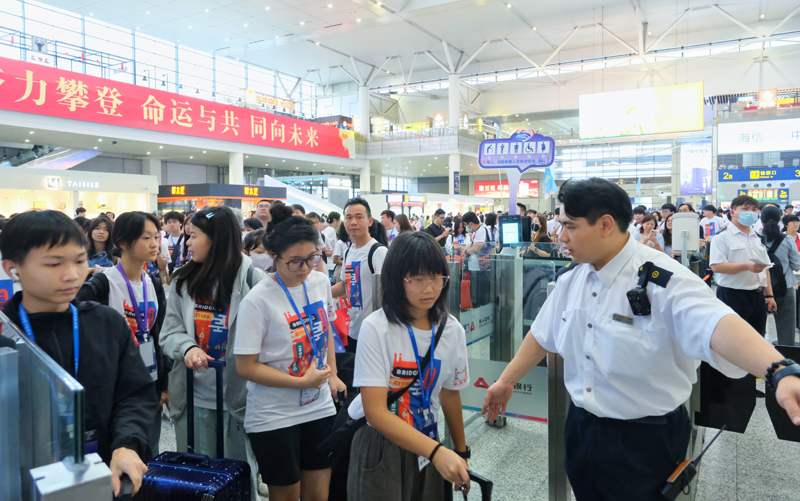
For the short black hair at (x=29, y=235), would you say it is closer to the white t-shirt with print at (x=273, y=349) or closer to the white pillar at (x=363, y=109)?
the white t-shirt with print at (x=273, y=349)

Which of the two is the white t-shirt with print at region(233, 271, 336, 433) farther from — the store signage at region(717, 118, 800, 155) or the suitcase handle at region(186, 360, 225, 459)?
the store signage at region(717, 118, 800, 155)

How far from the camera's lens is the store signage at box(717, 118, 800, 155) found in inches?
585

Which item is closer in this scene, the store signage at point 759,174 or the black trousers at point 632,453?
the black trousers at point 632,453

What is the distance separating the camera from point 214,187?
17547mm

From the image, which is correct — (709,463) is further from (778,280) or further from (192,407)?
(192,407)

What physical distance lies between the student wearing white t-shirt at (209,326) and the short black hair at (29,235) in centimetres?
84

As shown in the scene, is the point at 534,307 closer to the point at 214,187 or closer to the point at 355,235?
the point at 355,235

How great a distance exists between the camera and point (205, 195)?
57.2ft

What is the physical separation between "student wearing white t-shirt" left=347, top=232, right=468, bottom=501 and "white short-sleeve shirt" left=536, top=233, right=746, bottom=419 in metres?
0.39

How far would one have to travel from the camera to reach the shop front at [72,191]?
41.0 ft

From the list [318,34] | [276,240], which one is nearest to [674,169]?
[318,34]

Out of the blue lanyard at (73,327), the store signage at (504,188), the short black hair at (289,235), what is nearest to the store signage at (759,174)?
the store signage at (504,188)

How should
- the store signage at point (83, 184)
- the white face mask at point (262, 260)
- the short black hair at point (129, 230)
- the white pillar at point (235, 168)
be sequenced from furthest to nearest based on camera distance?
the white pillar at point (235, 168)
the store signage at point (83, 184)
the white face mask at point (262, 260)
the short black hair at point (129, 230)

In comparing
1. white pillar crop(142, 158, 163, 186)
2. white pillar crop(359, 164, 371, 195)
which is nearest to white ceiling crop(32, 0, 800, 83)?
white pillar crop(142, 158, 163, 186)
